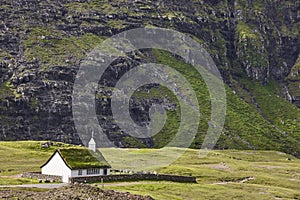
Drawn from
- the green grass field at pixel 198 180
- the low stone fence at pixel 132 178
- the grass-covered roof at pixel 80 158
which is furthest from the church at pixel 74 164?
the green grass field at pixel 198 180

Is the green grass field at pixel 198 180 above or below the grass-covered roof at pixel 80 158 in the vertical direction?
below

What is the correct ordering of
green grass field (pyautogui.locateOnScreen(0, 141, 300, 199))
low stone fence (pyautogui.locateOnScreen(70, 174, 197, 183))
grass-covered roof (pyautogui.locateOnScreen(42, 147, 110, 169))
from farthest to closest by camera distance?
grass-covered roof (pyautogui.locateOnScreen(42, 147, 110, 169)), low stone fence (pyautogui.locateOnScreen(70, 174, 197, 183)), green grass field (pyautogui.locateOnScreen(0, 141, 300, 199))

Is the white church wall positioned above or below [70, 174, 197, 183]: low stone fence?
above

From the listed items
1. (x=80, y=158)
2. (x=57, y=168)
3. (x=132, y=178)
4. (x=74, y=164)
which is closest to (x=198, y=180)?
(x=132, y=178)

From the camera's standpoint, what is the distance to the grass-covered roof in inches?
4737

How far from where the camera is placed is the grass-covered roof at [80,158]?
120312 millimetres

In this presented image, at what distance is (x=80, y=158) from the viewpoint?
406ft

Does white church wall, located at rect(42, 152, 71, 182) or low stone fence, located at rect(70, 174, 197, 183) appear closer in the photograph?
low stone fence, located at rect(70, 174, 197, 183)

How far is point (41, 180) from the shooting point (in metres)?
114

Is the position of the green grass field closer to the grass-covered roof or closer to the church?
the church

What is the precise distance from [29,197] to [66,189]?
514 centimetres

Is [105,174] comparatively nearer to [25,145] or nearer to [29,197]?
[29,197]

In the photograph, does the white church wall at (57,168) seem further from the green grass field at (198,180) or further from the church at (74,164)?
the green grass field at (198,180)

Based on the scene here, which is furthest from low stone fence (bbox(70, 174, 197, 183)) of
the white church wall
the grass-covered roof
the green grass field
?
the green grass field
